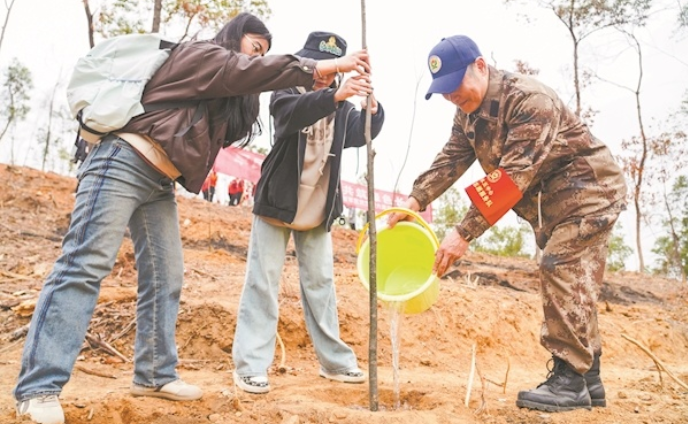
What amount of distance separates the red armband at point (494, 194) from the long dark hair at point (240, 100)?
1039mm

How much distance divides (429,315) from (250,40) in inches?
117

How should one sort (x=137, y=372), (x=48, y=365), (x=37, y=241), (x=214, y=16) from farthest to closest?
(x=214, y=16) < (x=37, y=241) < (x=137, y=372) < (x=48, y=365)

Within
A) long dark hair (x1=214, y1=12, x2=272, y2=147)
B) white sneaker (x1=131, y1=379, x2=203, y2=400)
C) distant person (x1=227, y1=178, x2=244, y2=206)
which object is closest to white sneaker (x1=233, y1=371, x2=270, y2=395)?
white sneaker (x1=131, y1=379, x2=203, y2=400)

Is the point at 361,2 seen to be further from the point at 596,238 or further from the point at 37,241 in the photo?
the point at 37,241

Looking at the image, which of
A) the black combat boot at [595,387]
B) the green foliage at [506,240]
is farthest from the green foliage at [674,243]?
the black combat boot at [595,387]

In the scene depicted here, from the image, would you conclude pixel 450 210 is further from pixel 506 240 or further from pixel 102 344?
pixel 102 344

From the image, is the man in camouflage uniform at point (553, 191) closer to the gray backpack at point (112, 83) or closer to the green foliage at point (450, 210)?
the gray backpack at point (112, 83)

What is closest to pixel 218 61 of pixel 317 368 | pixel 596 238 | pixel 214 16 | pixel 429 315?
pixel 596 238

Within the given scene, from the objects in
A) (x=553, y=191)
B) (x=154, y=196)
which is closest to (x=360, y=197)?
(x=553, y=191)

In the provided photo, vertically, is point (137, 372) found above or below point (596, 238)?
below

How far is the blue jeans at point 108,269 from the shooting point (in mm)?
2158

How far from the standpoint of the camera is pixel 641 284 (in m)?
11.8

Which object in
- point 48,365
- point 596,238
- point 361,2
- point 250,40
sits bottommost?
point 48,365

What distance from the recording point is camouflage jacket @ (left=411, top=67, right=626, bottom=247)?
2717 millimetres
